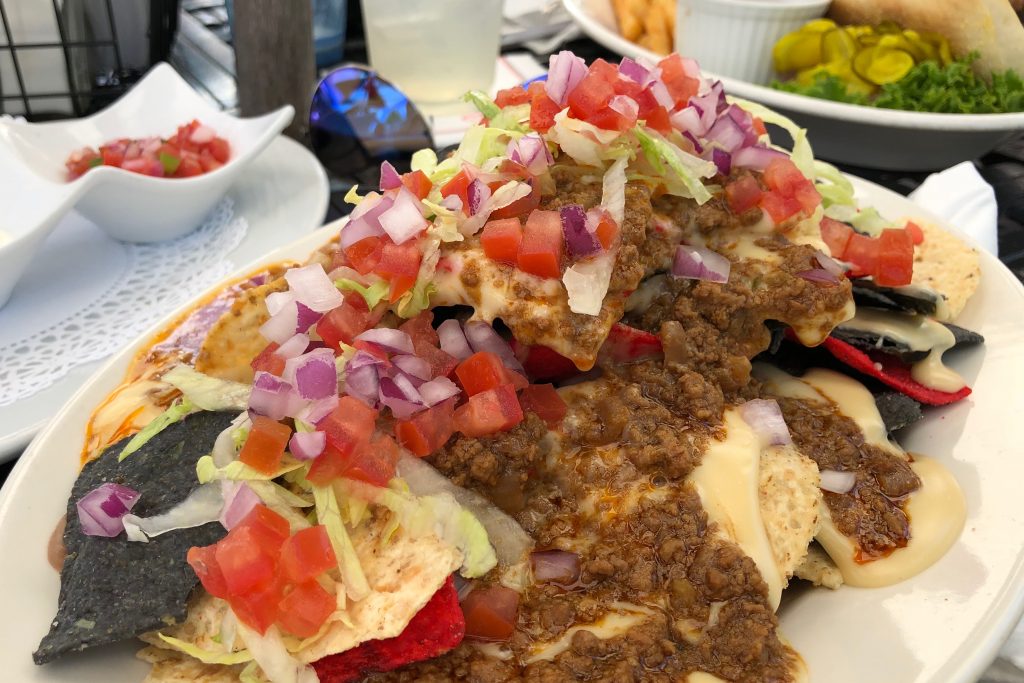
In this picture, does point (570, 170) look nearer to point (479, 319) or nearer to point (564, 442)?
point (479, 319)

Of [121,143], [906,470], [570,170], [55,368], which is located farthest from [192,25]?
[906,470]

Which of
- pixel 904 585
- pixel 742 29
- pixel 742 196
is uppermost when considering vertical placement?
pixel 742 196

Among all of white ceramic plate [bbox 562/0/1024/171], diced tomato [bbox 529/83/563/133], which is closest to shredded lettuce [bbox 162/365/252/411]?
diced tomato [bbox 529/83/563/133]

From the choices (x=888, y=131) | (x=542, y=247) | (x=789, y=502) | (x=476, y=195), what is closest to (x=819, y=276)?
(x=789, y=502)

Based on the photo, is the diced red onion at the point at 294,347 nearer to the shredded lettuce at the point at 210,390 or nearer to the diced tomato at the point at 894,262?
the shredded lettuce at the point at 210,390

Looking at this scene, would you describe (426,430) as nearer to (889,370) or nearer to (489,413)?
(489,413)

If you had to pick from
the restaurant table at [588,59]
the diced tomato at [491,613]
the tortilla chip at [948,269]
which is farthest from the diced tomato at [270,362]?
the tortilla chip at [948,269]

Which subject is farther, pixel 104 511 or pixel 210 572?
pixel 104 511
